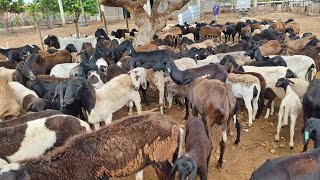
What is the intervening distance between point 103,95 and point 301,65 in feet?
20.5

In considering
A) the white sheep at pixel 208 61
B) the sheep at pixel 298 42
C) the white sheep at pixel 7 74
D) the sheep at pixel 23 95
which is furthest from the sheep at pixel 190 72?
the sheep at pixel 298 42

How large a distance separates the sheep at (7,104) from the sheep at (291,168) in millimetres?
5269

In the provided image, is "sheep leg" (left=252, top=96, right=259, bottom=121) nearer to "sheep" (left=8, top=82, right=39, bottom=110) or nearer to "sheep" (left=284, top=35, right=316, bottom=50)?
"sheep" (left=8, top=82, right=39, bottom=110)

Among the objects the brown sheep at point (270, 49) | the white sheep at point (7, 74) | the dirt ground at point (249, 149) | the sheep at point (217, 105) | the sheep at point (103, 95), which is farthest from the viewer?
the brown sheep at point (270, 49)

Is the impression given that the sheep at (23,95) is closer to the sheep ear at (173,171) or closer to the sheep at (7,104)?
the sheep at (7,104)

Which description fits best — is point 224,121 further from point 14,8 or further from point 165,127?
point 14,8

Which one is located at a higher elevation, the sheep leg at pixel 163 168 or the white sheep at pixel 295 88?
the white sheep at pixel 295 88

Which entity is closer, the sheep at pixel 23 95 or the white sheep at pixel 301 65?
the sheep at pixel 23 95

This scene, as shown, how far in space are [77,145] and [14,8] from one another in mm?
28584

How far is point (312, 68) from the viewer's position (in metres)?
8.92

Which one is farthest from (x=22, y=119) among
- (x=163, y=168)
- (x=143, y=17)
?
(x=143, y=17)

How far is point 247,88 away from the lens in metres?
7.19

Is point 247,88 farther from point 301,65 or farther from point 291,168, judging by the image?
point 291,168

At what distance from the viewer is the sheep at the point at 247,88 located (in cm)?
715
